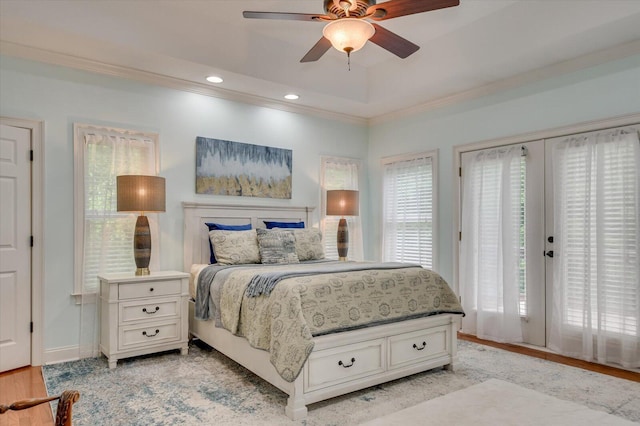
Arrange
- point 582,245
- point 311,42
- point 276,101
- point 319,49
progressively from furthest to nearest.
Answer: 1. point 276,101
2. point 311,42
3. point 582,245
4. point 319,49

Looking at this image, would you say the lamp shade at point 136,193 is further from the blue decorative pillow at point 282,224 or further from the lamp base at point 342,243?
the lamp base at point 342,243

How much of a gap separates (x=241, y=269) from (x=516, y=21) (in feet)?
10.5

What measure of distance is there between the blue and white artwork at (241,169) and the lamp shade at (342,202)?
0.53m

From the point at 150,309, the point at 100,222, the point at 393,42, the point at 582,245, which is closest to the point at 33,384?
the point at 150,309

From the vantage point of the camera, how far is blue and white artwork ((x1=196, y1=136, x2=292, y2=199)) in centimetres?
450

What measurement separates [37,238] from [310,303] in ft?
8.24

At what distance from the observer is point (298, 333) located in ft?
8.42

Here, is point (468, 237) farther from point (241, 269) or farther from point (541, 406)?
point (241, 269)

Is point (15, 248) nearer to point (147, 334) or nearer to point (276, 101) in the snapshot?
point (147, 334)

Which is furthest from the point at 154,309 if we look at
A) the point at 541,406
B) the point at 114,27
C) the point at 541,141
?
the point at 541,141

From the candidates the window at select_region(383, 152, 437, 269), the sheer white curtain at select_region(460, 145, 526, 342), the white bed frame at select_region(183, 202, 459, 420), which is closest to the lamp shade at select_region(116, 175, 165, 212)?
the white bed frame at select_region(183, 202, 459, 420)

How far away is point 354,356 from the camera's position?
285 cm

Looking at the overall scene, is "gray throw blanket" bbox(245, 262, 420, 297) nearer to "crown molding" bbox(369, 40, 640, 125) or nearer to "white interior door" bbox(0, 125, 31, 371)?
"white interior door" bbox(0, 125, 31, 371)

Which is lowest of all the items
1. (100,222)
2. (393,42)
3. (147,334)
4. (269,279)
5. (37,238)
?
(147,334)
